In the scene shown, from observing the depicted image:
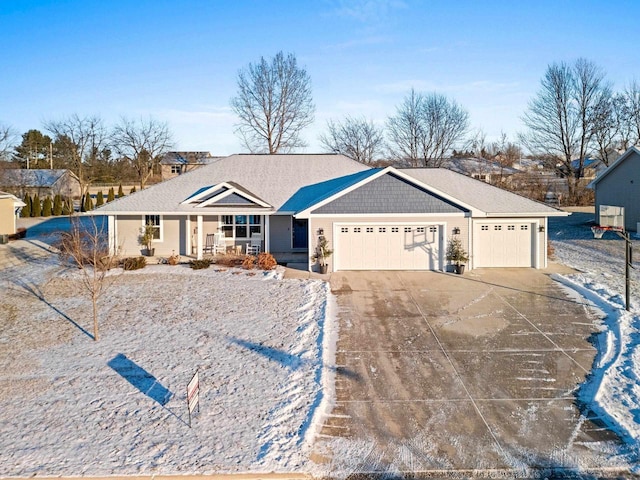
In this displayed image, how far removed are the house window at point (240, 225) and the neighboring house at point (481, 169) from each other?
32.2 metres

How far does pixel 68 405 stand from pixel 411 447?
565 centimetres

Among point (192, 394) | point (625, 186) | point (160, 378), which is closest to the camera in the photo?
point (192, 394)

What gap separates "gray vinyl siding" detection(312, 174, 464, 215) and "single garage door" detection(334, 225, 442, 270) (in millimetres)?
705

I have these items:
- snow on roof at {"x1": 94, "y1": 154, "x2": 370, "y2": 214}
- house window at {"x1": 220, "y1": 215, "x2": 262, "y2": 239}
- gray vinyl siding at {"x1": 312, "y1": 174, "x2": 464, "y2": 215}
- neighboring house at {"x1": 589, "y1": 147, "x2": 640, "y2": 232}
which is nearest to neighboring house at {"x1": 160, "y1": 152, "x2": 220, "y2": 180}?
snow on roof at {"x1": 94, "y1": 154, "x2": 370, "y2": 214}

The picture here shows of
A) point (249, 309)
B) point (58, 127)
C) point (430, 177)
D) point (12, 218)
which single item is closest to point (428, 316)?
point (249, 309)

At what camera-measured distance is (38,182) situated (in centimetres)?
4881

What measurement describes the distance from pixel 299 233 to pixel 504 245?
8.83m

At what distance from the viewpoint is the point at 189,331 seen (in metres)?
11.0

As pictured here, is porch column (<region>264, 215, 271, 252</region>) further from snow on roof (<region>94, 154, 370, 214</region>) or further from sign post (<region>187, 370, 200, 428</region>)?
sign post (<region>187, 370, 200, 428</region>)

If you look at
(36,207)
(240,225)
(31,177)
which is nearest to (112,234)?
(240,225)

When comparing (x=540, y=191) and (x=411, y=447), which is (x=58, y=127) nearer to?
(x=540, y=191)

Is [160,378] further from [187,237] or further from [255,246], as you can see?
[187,237]

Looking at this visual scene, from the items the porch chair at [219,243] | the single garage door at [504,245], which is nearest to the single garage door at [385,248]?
the single garage door at [504,245]

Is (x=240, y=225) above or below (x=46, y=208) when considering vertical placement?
below
